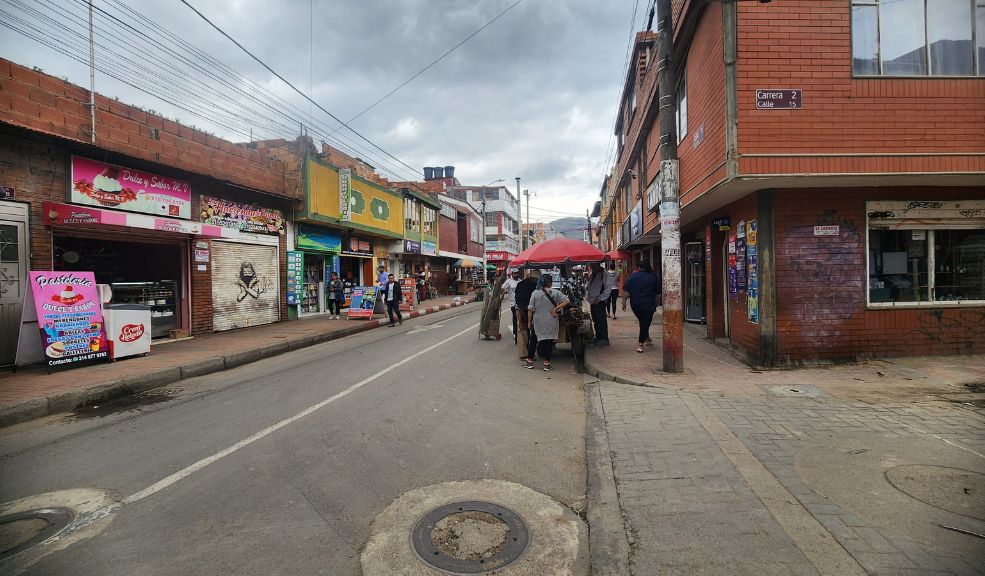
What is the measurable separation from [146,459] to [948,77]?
11596 mm

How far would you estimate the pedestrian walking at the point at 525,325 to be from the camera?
8812 mm

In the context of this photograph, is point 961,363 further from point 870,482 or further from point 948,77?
point 870,482

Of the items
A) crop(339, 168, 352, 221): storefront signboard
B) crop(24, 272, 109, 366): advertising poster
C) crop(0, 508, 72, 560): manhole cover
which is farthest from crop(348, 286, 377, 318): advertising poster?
crop(0, 508, 72, 560): manhole cover

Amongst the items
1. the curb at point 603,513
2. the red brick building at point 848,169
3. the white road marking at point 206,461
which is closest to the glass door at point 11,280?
the white road marking at point 206,461

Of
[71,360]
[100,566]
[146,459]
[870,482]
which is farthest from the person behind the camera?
[71,360]

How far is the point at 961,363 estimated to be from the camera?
7.20m

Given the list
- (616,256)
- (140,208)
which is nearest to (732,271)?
(616,256)

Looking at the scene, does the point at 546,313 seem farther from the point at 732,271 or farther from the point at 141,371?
the point at 141,371

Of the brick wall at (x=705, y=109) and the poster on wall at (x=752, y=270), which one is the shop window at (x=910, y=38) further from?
the poster on wall at (x=752, y=270)

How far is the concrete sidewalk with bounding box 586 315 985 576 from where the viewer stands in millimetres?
2682

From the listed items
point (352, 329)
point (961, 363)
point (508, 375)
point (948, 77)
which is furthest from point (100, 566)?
point (352, 329)

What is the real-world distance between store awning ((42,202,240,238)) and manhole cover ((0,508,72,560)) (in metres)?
8.12

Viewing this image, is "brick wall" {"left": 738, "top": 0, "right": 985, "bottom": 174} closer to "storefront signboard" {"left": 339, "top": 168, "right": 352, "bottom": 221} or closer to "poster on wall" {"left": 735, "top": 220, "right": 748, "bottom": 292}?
"poster on wall" {"left": 735, "top": 220, "right": 748, "bottom": 292}

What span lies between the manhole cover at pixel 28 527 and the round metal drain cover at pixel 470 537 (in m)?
2.50
